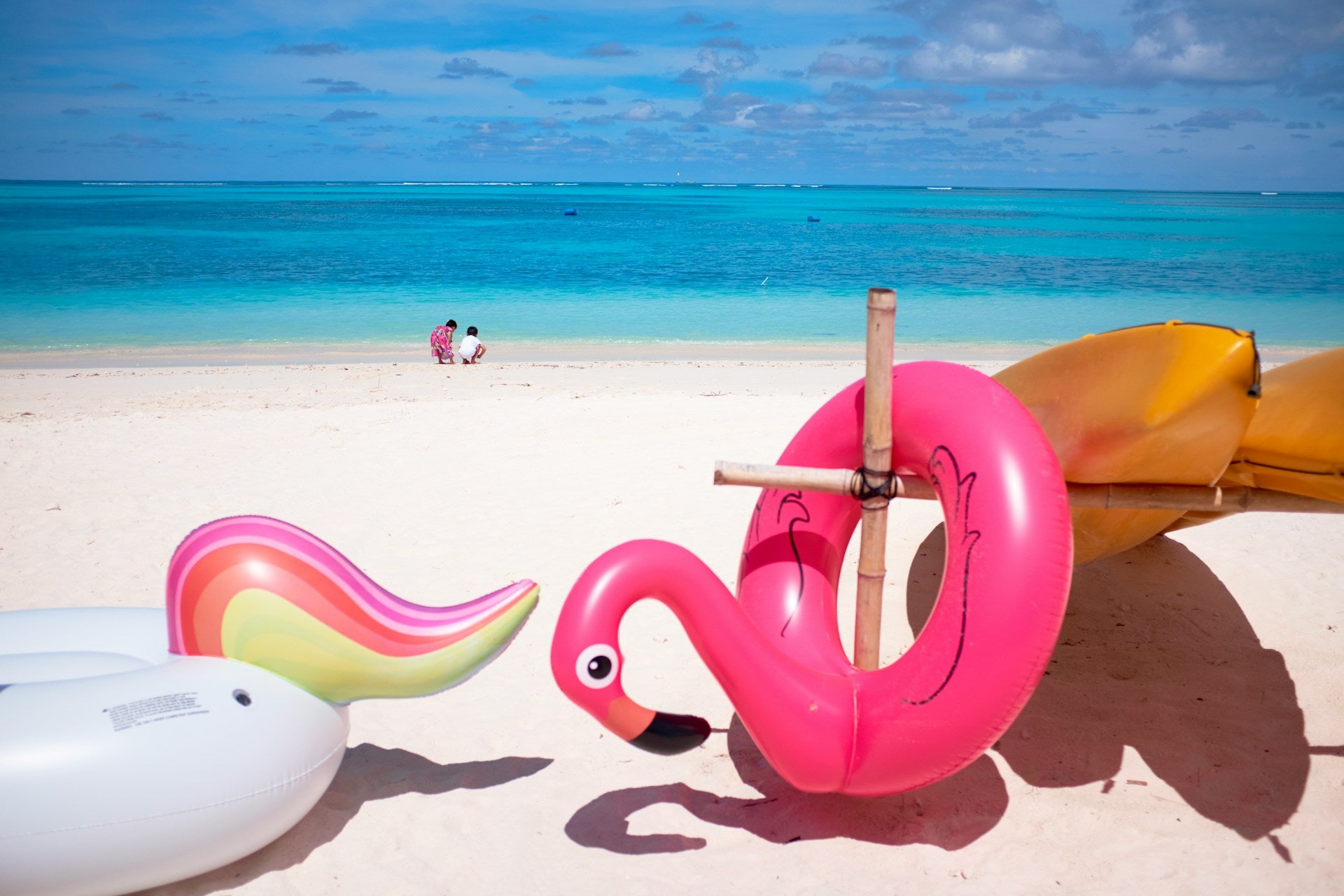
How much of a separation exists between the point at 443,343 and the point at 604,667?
10297 millimetres

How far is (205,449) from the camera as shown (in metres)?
6.25

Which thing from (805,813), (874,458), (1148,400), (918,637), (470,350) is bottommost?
(805,813)

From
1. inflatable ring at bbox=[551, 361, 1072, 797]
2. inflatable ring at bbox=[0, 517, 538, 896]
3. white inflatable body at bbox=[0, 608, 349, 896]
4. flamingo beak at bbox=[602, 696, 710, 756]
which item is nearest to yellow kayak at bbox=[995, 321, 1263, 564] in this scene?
inflatable ring at bbox=[551, 361, 1072, 797]

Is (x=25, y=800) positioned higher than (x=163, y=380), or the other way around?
(x=163, y=380)

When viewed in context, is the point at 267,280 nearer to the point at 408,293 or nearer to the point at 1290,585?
the point at 408,293

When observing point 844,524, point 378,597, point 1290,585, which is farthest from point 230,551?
point 1290,585

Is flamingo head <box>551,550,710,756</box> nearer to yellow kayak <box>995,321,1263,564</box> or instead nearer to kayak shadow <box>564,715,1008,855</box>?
kayak shadow <box>564,715,1008,855</box>

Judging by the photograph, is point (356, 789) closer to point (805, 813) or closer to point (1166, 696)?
point (805, 813)

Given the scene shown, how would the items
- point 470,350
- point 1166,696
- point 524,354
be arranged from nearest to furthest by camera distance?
point 1166,696 < point 470,350 < point 524,354

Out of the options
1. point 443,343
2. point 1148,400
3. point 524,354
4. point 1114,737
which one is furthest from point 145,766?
point 524,354

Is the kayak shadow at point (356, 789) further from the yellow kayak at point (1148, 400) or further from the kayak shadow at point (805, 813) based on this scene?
the yellow kayak at point (1148, 400)

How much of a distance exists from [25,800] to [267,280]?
→ 21.5m

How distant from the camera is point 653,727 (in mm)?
2539

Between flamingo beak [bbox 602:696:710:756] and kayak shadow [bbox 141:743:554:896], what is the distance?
0.85m
